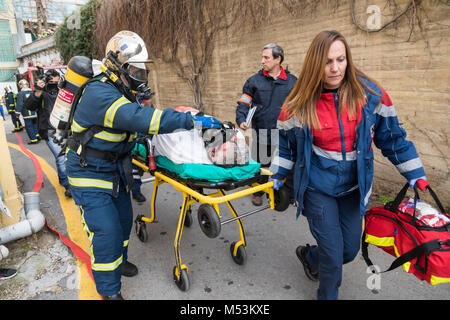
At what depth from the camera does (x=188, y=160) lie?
7.88 feet

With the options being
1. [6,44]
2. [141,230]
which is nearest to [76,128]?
[141,230]

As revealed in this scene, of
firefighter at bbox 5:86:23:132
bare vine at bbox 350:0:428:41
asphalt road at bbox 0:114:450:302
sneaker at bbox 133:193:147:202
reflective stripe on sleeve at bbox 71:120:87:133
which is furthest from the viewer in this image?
firefighter at bbox 5:86:23:132

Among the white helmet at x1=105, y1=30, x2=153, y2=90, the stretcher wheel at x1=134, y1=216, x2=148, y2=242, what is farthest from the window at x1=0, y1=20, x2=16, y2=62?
the white helmet at x1=105, y1=30, x2=153, y2=90

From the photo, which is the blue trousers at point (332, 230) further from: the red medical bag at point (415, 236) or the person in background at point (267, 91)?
the person in background at point (267, 91)

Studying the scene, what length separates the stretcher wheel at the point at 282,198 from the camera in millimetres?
→ 2352


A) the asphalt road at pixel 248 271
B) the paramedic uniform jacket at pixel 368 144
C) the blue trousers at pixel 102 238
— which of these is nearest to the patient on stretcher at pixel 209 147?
the paramedic uniform jacket at pixel 368 144

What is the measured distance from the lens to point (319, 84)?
197 cm

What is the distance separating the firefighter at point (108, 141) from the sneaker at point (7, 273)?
1.09 meters

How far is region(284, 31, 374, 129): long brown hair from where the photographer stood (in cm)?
185

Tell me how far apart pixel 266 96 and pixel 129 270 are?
2.50m

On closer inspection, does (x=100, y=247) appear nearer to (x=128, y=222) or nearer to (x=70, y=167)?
(x=128, y=222)

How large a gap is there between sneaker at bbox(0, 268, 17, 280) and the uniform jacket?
279 centimetres

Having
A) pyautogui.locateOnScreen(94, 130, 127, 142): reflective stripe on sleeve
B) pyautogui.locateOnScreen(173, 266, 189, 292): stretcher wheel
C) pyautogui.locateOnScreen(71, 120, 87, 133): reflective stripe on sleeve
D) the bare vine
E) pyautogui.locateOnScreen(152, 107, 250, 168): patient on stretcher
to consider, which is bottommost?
pyautogui.locateOnScreen(173, 266, 189, 292): stretcher wheel

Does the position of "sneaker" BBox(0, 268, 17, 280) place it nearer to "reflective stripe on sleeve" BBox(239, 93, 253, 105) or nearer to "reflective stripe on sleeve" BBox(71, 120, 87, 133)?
"reflective stripe on sleeve" BBox(71, 120, 87, 133)
